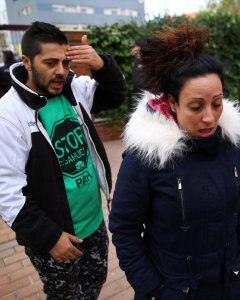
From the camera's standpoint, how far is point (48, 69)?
71.7 inches

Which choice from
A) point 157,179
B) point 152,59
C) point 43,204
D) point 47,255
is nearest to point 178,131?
point 157,179

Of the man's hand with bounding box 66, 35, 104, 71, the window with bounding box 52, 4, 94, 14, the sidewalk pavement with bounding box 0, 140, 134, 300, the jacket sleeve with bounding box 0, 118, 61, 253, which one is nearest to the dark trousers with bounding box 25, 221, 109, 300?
the jacket sleeve with bounding box 0, 118, 61, 253

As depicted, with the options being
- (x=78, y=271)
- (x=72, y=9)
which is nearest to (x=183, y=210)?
(x=78, y=271)

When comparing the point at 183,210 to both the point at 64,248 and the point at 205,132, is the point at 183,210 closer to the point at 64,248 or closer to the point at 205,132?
the point at 205,132

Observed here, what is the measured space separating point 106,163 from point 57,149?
395 mm

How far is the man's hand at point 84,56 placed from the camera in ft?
6.22

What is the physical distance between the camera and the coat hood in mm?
1400

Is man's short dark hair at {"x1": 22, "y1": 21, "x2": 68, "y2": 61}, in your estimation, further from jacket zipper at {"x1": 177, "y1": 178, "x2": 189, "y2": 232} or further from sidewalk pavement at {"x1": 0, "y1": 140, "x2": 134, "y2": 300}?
sidewalk pavement at {"x1": 0, "y1": 140, "x2": 134, "y2": 300}

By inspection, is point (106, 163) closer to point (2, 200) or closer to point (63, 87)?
point (63, 87)

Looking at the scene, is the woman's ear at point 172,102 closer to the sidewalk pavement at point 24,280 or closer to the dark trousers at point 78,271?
the dark trousers at point 78,271

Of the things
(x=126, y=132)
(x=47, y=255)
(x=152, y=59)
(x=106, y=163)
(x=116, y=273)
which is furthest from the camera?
(x=116, y=273)

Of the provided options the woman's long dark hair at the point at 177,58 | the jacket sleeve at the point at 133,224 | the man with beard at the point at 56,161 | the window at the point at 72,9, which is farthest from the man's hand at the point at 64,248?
the window at the point at 72,9

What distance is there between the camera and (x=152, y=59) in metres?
1.40

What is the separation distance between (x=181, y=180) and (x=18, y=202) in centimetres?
82
